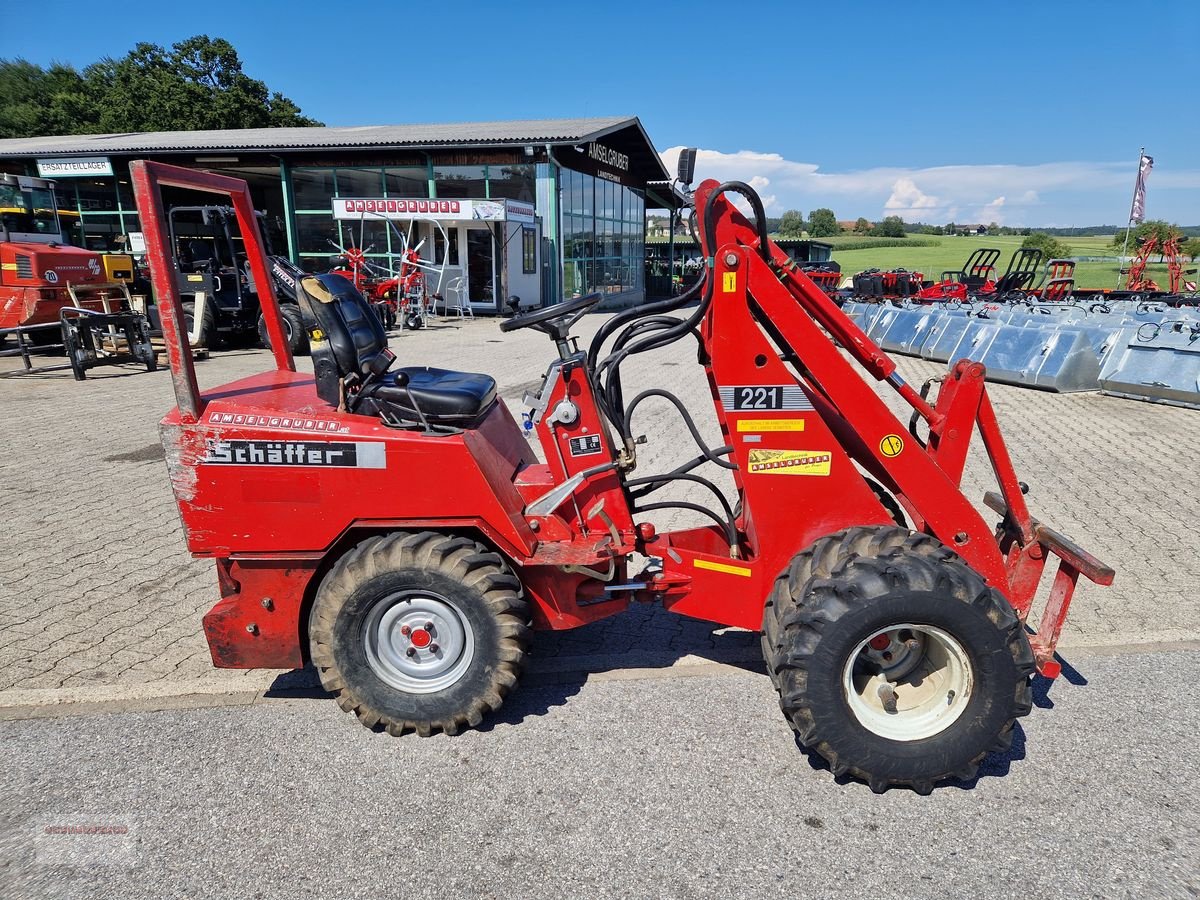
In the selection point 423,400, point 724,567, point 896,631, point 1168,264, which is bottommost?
point 896,631

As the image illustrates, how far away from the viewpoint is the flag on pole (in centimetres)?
2627

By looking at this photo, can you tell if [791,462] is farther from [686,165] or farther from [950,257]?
[950,257]

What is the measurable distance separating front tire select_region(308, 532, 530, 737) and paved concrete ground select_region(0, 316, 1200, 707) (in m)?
0.84

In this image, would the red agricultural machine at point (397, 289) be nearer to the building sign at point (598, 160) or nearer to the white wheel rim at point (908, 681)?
the building sign at point (598, 160)

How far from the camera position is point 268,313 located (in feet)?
12.3

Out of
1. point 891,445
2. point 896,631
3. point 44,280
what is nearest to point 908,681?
point 896,631

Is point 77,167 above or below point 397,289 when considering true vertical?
above

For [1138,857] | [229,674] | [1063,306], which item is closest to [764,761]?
[1138,857]

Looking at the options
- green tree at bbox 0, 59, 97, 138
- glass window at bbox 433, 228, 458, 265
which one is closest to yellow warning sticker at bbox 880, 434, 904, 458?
glass window at bbox 433, 228, 458, 265

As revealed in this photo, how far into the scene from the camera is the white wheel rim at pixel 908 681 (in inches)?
111

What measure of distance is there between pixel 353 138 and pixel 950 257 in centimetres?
4588

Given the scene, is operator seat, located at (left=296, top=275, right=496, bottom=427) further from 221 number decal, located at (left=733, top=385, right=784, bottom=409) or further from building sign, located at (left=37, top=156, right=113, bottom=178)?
building sign, located at (left=37, top=156, right=113, bottom=178)

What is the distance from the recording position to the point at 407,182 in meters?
24.2

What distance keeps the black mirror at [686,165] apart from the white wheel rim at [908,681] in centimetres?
196
